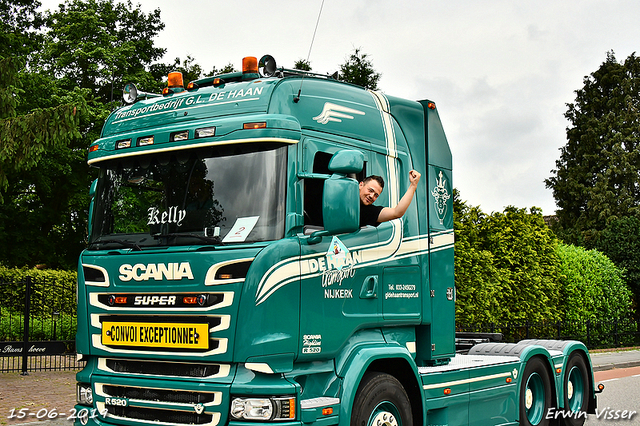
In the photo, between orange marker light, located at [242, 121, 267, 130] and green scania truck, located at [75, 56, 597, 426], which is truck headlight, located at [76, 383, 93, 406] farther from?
orange marker light, located at [242, 121, 267, 130]

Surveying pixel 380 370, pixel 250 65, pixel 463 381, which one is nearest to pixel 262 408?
pixel 380 370

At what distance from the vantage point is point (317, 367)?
512cm

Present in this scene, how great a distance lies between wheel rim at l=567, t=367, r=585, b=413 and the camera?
884 centimetres

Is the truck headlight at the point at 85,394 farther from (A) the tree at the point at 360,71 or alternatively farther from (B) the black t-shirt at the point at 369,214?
(A) the tree at the point at 360,71

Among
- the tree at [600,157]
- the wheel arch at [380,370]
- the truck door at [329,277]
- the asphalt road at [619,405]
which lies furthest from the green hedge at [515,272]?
the tree at [600,157]

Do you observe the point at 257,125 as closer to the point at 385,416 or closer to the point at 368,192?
the point at 368,192

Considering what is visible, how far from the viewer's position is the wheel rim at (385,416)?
5449 mm

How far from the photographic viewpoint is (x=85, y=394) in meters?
5.52

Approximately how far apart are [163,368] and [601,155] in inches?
1803

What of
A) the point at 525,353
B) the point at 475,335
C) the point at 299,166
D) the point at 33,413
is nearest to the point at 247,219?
Answer: the point at 299,166

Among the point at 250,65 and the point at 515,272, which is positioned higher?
the point at 250,65

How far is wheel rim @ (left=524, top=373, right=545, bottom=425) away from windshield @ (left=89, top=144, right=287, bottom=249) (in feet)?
14.4

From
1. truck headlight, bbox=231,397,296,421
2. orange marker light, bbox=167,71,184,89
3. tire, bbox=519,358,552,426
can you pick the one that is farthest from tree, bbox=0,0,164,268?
truck headlight, bbox=231,397,296,421

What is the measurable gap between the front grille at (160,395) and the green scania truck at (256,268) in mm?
12
